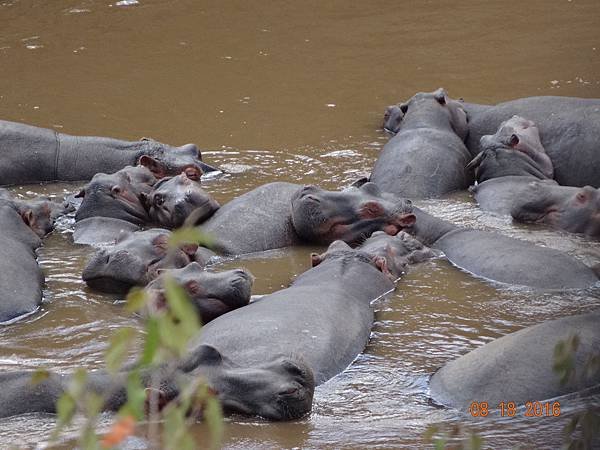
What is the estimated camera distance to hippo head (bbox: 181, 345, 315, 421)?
4203mm

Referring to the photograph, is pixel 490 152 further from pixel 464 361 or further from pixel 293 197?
pixel 464 361

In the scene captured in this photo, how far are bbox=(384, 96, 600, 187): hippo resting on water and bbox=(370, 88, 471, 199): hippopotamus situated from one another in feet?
0.58

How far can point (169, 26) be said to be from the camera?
12109 millimetres

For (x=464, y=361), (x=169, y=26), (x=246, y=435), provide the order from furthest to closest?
1. (x=169, y=26)
2. (x=464, y=361)
3. (x=246, y=435)

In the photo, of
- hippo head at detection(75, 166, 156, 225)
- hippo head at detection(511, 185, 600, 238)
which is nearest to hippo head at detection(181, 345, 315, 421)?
hippo head at detection(511, 185, 600, 238)

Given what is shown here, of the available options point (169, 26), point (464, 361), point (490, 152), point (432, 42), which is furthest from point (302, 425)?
point (169, 26)

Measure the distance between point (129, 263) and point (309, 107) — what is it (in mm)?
3885

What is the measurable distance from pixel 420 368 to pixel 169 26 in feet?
26.0

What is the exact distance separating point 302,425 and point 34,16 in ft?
30.5

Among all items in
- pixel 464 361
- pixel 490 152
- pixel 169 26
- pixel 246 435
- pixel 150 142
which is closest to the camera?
pixel 246 435

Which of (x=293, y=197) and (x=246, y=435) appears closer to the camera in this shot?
(x=246, y=435)

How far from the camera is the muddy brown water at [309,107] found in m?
4.53

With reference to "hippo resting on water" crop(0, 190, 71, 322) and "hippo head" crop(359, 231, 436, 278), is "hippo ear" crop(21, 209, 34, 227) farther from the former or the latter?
"hippo head" crop(359, 231, 436, 278)
